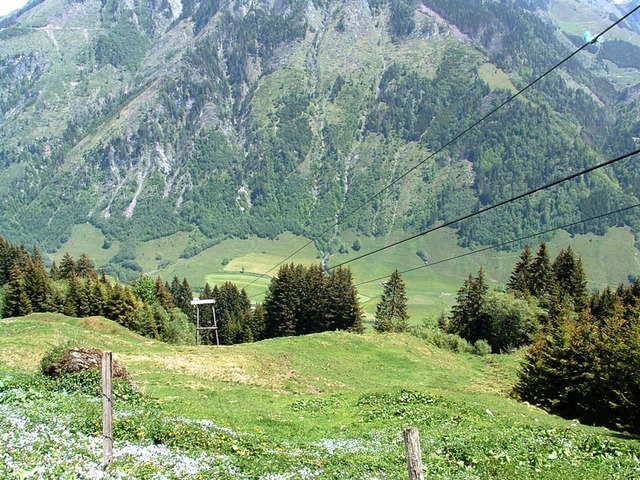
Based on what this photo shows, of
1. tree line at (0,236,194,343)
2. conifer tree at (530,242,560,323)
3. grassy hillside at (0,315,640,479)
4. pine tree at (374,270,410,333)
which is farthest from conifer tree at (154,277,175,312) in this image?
conifer tree at (530,242,560,323)

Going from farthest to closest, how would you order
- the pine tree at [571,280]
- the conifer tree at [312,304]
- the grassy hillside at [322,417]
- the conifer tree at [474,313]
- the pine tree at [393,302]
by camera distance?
the pine tree at [393,302], the conifer tree at [312,304], the pine tree at [571,280], the conifer tree at [474,313], the grassy hillside at [322,417]

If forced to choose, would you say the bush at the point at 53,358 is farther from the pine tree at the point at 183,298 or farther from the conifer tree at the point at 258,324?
the pine tree at the point at 183,298

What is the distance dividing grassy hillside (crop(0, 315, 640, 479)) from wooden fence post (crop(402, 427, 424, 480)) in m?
6.29

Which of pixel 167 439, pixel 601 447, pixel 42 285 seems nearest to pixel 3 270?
pixel 42 285

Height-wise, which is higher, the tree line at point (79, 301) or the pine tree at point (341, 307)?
the tree line at point (79, 301)

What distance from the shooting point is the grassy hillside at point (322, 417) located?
17750mm

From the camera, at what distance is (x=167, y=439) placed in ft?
59.9

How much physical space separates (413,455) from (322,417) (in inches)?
859

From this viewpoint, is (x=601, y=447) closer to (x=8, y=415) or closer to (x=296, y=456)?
(x=296, y=456)

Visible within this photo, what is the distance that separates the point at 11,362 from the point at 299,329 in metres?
73.3

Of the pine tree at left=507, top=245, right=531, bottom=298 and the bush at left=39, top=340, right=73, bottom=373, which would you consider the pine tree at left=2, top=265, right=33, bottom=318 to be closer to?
the bush at left=39, top=340, right=73, bottom=373

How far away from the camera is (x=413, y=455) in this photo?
10328 mm

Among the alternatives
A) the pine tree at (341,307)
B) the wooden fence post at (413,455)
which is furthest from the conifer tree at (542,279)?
the wooden fence post at (413,455)

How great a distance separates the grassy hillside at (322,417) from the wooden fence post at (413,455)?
248 inches
